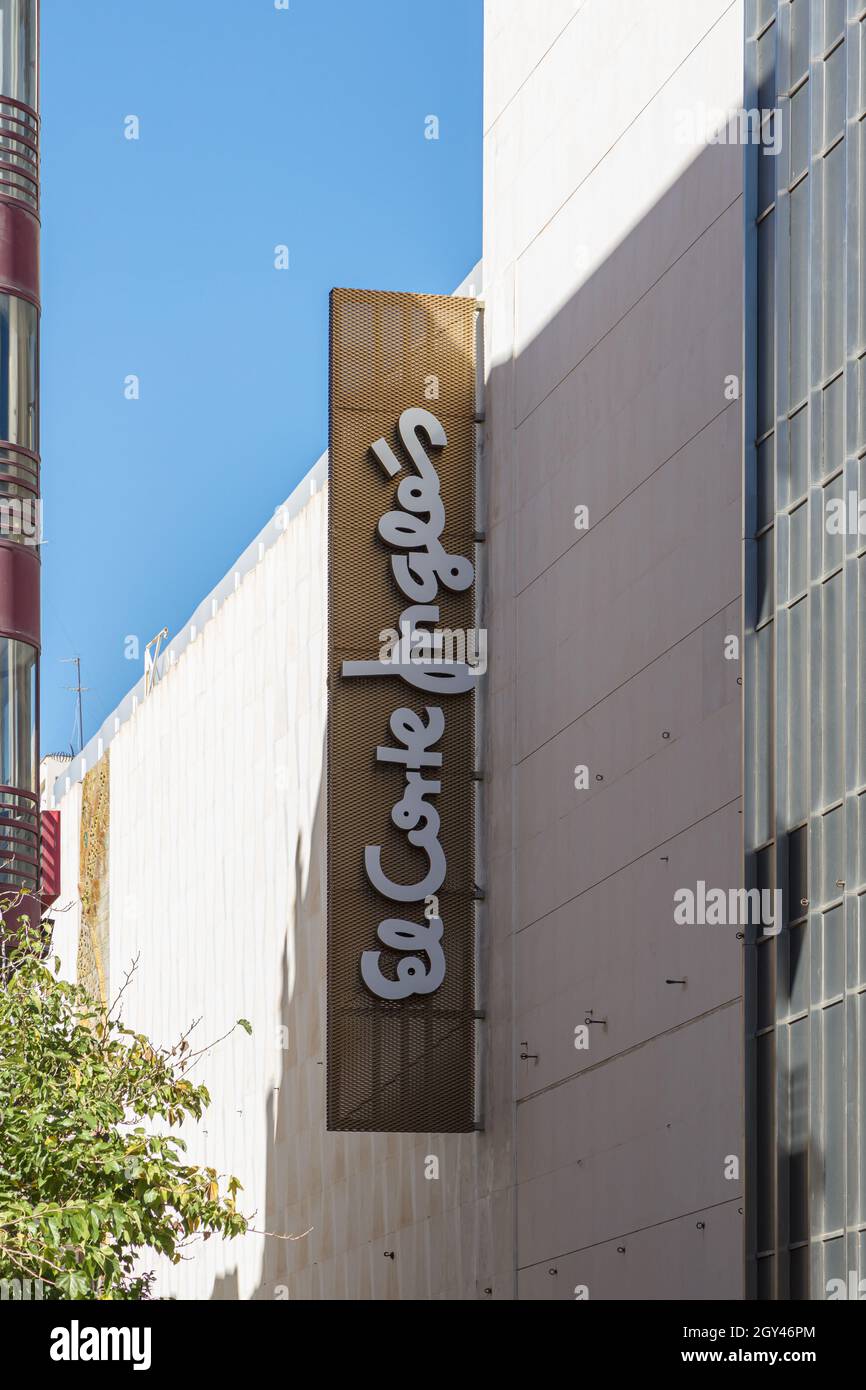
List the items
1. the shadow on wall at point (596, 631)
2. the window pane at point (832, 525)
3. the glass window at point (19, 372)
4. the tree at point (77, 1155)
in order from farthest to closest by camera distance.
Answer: the glass window at point (19, 372), the shadow on wall at point (596, 631), the window pane at point (832, 525), the tree at point (77, 1155)

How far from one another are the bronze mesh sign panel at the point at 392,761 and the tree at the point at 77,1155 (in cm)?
1127

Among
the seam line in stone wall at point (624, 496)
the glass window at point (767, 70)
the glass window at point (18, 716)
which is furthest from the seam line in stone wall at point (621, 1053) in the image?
the glass window at point (767, 70)

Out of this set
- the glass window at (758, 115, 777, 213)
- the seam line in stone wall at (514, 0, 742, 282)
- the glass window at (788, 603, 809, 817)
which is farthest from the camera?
the seam line in stone wall at (514, 0, 742, 282)

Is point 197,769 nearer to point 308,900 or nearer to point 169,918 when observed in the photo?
point 169,918

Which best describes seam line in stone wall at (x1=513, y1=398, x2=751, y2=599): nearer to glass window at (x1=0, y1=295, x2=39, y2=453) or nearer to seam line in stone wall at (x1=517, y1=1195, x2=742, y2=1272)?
glass window at (x1=0, y1=295, x2=39, y2=453)

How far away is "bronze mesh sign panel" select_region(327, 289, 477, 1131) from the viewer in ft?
105

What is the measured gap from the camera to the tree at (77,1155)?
16859mm

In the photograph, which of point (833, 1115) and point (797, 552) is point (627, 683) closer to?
point (797, 552)

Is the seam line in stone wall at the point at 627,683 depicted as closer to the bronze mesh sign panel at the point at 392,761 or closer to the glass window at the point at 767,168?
the bronze mesh sign panel at the point at 392,761

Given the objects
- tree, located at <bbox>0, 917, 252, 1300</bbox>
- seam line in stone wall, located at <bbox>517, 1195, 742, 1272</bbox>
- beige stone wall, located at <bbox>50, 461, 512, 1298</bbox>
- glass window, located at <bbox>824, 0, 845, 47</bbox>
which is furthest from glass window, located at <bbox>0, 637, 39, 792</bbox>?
glass window, located at <bbox>824, 0, 845, 47</bbox>

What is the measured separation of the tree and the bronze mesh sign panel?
37.0 feet

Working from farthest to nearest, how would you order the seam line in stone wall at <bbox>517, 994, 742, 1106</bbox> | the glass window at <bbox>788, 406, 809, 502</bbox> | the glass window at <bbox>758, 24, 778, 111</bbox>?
the seam line in stone wall at <bbox>517, 994, 742, 1106</bbox> < the glass window at <bbox>758, 24, 778, 111</bbox> < the glass window at <bbox>788, 406, 809, 502</bbox>

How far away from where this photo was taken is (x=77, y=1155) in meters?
17.8

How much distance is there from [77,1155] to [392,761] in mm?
14946
